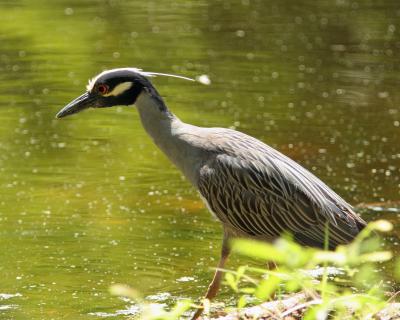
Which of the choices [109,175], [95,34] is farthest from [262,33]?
[109,175]

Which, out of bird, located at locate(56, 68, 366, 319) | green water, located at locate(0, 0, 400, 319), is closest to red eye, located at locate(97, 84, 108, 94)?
bird, located at locate(56, 68, 366, 319)

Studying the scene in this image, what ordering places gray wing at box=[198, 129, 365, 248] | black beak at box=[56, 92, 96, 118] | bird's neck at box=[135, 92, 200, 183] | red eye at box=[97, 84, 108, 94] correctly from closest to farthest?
gray wing at box=[198, 129, 365, 248], bird's neck at box=[135, 92, 200, 183], red eye at box=[97, 84, 108, 94], black beak at box=[56, 92, 96, 118]

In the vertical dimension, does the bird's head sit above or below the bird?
above

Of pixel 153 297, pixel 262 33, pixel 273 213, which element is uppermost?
pixel 262 33

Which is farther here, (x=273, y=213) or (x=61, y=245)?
(x=61, y=245)

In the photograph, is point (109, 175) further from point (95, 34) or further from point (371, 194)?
point (95, 34)

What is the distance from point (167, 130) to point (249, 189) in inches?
24.3

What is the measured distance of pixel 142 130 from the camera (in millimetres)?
10938

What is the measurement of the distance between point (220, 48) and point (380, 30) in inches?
106

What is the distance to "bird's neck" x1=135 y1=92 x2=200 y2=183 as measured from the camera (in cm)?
628

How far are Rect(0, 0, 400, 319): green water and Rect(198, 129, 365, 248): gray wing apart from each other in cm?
79

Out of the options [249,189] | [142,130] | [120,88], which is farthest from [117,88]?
[142,130]

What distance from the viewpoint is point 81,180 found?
9328mm

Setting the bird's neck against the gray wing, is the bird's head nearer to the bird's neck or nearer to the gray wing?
the bird's neck
